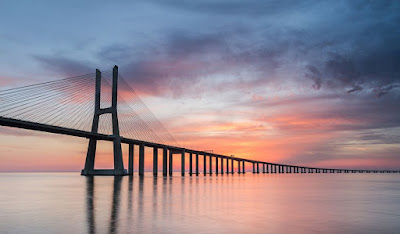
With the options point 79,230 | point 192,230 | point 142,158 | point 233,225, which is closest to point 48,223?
point 79,230

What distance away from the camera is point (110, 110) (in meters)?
81.9

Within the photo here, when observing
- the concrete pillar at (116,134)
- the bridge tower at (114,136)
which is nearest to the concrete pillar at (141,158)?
the bridge tower at (114,136)

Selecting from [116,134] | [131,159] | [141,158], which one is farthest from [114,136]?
[141,158]

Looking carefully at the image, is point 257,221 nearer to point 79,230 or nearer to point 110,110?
point 79,230

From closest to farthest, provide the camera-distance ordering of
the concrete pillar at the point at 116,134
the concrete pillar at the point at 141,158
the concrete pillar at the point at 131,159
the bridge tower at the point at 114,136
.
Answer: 1. the concrete pillar at the point at 116,134
2. the bridge tower at the point at 114,136
3. the concrete pillar at the point at 131,159
4. the concrete pillar at the point at 141,158

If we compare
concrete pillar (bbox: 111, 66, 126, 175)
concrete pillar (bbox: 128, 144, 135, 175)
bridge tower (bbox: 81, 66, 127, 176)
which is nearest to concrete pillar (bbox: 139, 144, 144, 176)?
concrete pillar (bbox: 128, 144, 135, 175)

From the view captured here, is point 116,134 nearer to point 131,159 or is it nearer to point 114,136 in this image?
point 114,136

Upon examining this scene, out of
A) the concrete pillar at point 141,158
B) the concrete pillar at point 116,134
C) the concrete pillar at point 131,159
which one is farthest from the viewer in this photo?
the concrete pillar at point 141,158

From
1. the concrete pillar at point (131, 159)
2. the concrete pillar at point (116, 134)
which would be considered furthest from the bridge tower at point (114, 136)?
the concrete pillar at point (131, 159)

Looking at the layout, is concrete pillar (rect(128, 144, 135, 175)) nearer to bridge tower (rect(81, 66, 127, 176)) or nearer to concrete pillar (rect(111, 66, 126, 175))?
bridge tower (rect(81, 66, 127, 176))

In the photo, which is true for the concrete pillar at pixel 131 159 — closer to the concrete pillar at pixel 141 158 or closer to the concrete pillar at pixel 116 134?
the concrete pillar at pixel 141 158

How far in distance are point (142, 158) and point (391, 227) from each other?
91413 millimetres

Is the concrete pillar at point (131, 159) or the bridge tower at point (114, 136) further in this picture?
the concrete pillar at point (131, 159)

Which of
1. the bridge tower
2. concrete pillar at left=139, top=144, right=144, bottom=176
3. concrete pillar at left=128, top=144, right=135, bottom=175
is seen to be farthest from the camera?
concrete pillar at left=139, top=144, right=144, bottom=176
